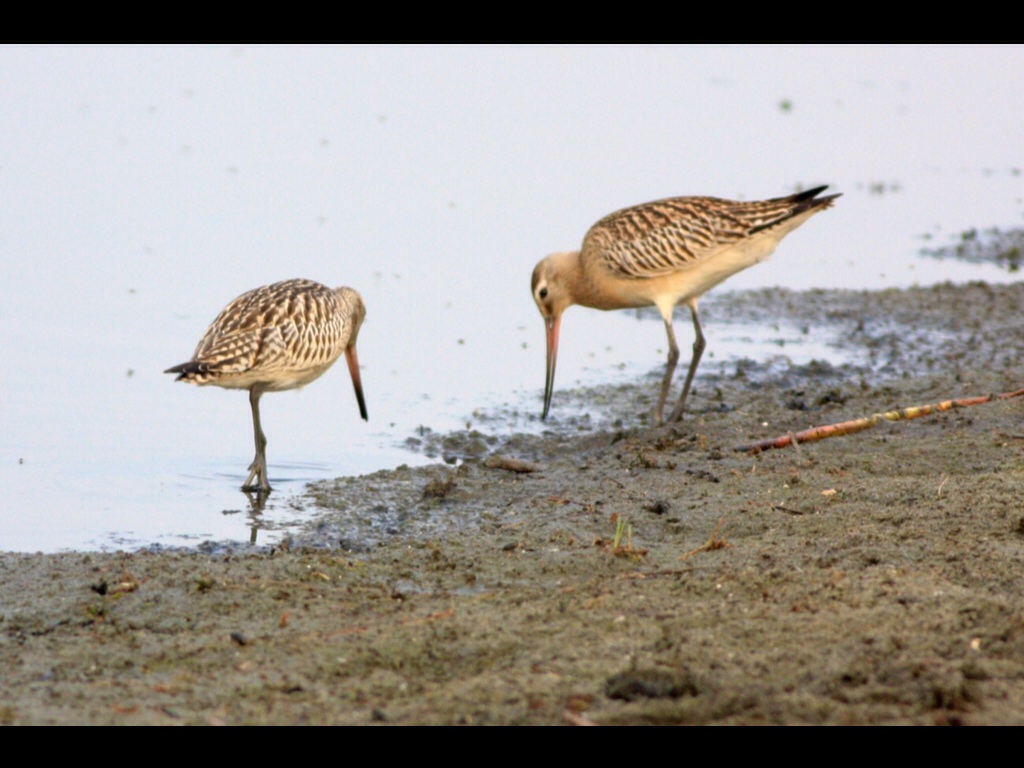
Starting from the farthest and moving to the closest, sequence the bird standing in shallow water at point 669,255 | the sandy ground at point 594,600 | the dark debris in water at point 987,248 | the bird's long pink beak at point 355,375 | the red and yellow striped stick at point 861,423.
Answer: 1. the dark debris in water at point 987,248
2. the bird standing in shallow water at point 669,255
3. the bird's long pink beak at point 355,375
4. the red and yellow striped stick at point 861,423
5. the sandy ground at point 594,600

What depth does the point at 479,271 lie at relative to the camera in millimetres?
12625

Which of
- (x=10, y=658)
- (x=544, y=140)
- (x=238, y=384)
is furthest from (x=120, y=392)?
(x=544, y=140)

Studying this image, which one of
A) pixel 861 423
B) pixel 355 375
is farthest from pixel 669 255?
pixel 355 375

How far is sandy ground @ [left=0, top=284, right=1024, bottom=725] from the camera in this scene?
3812 mm

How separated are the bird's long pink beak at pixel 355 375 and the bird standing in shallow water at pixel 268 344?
42 centimetres

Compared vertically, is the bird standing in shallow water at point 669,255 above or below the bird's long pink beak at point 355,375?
above

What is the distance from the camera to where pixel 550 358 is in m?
9.77

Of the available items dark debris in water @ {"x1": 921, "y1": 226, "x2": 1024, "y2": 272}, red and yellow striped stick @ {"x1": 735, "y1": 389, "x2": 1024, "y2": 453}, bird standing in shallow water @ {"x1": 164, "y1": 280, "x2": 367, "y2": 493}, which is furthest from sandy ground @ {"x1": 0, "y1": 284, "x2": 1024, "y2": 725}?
dark debris in water @ {"x1": 921, "y1": 226, "x2": 1024, "y2": 272}

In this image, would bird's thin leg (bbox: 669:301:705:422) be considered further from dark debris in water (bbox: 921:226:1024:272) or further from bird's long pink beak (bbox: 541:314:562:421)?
dark debris in water (bbox: 921:226:1024:272)

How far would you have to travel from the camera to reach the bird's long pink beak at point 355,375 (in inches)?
356

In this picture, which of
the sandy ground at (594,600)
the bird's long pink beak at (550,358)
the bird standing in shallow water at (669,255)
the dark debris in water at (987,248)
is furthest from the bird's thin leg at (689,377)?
the dark debris in water at (987,248)

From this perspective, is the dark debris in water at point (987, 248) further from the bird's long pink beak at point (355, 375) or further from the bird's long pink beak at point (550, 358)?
the bird's long pink beak at point (355, 375)

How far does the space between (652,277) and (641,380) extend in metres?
1.08

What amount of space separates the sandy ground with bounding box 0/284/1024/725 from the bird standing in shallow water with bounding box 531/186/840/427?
5.43 ft
